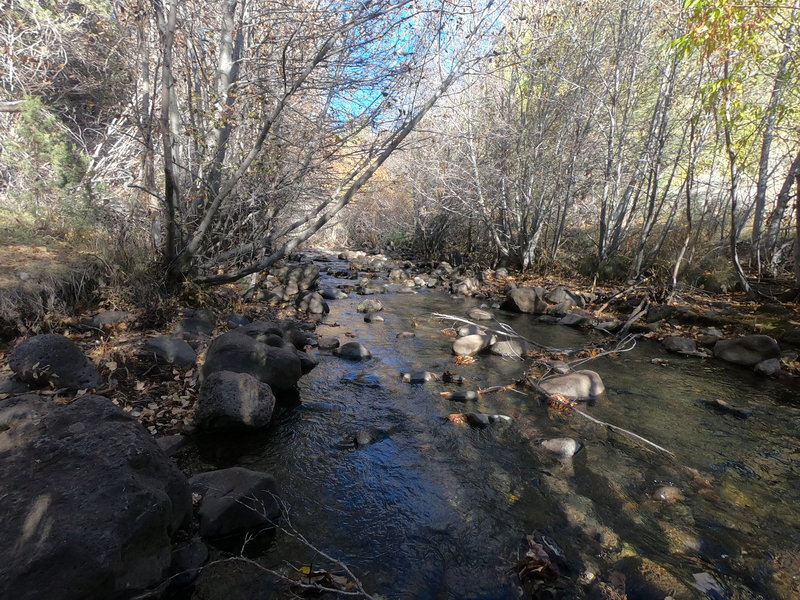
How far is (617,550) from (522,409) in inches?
84.6

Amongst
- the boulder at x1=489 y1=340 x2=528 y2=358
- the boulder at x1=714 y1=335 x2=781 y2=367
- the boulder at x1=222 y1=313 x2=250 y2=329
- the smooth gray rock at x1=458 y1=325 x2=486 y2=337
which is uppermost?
the boulder at x1=714 y1=335 x2=781 y2=367

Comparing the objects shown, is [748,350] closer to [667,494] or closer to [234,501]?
[667,494]

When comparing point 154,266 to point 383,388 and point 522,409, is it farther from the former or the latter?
point 522,409

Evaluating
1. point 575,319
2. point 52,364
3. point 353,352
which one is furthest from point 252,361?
point 575,319

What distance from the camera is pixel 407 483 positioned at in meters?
3.64

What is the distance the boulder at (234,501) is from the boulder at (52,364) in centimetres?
202

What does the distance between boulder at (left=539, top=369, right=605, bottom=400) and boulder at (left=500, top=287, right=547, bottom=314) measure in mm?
4696

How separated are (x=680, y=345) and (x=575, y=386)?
3227 mm

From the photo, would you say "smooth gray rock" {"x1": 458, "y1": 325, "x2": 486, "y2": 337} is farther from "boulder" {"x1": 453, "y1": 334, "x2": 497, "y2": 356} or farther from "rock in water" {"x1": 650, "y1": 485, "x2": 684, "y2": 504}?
"rock in water" {"x1": 650, "y1": 485, "x2": 684, "y2": 504}

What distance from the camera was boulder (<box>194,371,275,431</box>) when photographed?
4.06 metres

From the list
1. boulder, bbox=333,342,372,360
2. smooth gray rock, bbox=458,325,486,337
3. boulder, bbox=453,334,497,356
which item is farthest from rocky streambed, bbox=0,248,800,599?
smooth gray rock, bbox=458,325,486,337

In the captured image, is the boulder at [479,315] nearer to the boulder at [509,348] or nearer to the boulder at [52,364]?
the boulder at [509,348]

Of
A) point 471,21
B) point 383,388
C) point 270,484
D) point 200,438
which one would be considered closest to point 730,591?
point 270,484

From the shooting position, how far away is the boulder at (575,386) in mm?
5285
